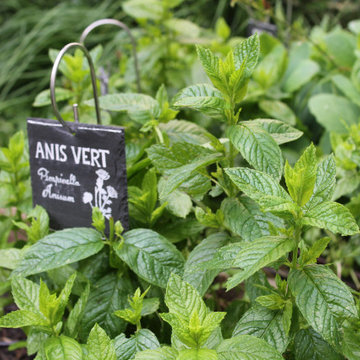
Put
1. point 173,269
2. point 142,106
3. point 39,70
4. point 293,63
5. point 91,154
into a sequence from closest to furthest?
point 173,269
point 91,154
point 142,106
point 293,63
point 39,70

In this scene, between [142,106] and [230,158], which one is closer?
[230,158]

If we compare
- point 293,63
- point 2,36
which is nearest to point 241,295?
point 293,63

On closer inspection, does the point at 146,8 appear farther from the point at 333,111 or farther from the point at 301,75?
the point at 333,111

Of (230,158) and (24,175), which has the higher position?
(230,158)

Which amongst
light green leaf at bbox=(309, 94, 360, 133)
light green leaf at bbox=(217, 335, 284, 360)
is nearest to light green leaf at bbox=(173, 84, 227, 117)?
light green leaf at bbox=(217, 335, 284, 360)

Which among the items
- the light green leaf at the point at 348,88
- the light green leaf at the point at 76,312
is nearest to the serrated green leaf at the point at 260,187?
the light green leaf at the point at 76,312

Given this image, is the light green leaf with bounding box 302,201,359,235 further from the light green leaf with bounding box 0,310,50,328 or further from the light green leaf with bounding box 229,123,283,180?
the light green leaf with bounding box 0,310,50,328

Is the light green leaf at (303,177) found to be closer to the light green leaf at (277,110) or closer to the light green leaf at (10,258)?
the light green leaf at (10,258)

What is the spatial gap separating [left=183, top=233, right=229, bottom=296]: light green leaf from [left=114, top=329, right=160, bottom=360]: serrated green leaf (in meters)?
0.11

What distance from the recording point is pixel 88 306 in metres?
0.82

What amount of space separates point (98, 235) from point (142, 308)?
0.16 metres

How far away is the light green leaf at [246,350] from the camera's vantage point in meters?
0.57

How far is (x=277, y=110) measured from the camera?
4.58 feet

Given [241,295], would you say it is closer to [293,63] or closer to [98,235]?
[98,235]
